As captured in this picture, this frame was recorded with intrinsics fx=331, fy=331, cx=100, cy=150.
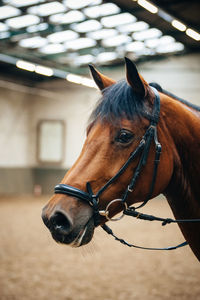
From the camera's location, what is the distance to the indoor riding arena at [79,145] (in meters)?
1.82

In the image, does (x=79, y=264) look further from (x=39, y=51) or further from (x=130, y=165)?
(x=39, y=51)

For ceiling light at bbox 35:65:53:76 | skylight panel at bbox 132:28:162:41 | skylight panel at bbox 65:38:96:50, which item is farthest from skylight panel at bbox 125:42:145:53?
ceiling light at bbox 35:65:53:76

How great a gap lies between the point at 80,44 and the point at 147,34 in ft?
8.41

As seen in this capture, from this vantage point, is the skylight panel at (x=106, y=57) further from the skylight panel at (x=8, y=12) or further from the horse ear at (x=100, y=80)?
the horse ear at (x=100, y=80)

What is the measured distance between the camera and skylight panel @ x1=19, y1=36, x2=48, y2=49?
11856 mm

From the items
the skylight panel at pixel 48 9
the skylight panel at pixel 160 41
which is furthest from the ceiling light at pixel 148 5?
the skylight panel at pixel 160 41

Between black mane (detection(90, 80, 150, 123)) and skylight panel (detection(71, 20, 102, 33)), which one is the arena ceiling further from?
black mane (detection(90, 80, 150, 123))

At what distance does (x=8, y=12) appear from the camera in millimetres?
9578

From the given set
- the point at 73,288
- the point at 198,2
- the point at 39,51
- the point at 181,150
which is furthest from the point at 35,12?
the point at 181,150

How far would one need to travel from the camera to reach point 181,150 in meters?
1.83

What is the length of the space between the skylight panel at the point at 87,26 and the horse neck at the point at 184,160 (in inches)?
368

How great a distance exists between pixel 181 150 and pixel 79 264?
4317 mm

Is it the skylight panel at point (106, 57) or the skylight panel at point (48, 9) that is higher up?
the skylight panel at point (48, 9)

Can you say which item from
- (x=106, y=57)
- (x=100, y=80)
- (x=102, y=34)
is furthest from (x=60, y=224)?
(x=106, y=57)
